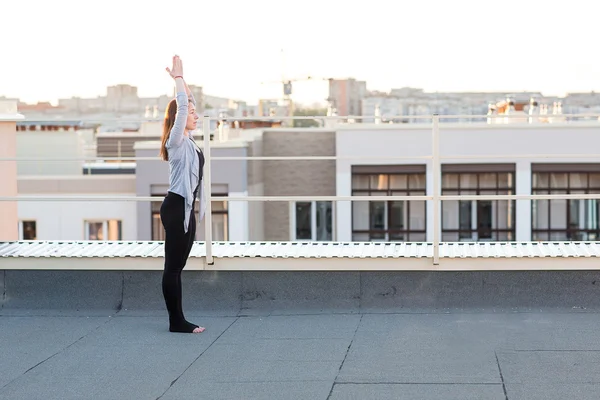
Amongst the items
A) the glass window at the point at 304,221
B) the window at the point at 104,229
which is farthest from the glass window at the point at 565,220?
the window at the point at 104,229

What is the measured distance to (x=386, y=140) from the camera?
3247 centimetres

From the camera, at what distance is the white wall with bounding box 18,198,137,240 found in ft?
112

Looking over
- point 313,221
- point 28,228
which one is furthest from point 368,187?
point 28,228

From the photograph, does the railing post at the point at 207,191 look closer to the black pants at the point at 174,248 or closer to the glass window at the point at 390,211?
the black pants at the point at 174,248

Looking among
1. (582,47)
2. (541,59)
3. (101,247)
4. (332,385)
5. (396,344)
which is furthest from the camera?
(541,59)

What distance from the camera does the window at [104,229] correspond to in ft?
114

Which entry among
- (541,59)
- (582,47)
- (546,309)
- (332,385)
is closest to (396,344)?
(332,385)

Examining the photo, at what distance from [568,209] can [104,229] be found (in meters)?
14.3

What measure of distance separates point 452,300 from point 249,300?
3.98 feet

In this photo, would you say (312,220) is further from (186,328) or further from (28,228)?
(186,328)

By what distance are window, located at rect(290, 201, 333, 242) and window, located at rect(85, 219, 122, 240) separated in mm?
5504

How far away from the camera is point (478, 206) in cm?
3322

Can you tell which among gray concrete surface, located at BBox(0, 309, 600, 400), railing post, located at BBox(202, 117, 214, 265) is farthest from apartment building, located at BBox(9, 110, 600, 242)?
gray concrete surface, located at BBox(0, 309, 600, 400)

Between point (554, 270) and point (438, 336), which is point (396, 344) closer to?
point (438, 336)
